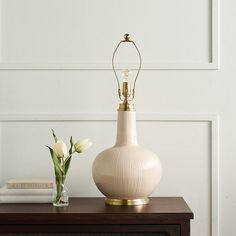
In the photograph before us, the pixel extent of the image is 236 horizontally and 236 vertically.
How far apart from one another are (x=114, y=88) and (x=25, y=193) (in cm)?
36

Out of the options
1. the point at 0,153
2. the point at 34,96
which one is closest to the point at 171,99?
the point at 34,96

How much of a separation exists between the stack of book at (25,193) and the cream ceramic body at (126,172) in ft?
0.40

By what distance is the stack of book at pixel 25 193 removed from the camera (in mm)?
1246

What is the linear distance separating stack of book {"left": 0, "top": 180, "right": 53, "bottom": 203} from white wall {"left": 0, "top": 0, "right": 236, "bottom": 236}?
15cm

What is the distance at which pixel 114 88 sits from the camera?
4.62 ft

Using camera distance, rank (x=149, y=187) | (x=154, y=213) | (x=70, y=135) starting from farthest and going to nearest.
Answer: (x=70, y=135), (x=149, y=187), (x=154, y=213)

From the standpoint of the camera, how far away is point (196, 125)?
1.41 m

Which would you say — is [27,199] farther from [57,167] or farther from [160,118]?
[160,118]

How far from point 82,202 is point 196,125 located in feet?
1.18

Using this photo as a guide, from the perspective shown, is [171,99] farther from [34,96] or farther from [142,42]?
[34,96]

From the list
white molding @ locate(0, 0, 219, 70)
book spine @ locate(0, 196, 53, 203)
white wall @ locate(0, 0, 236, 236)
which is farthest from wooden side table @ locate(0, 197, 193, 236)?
white molding @ locate(0, 0, 219, 70)

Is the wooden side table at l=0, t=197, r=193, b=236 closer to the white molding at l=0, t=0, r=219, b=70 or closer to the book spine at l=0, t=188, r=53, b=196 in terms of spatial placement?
the book spine at l=0, t=188, r=53, b=196

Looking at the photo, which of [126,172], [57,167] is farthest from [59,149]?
[126,172]

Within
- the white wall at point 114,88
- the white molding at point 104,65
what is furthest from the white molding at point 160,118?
the white molding at point 104,65
